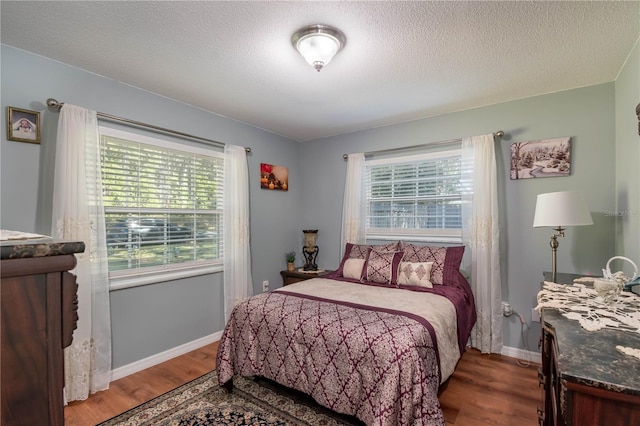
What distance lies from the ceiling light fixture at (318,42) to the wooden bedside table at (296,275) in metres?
2.46

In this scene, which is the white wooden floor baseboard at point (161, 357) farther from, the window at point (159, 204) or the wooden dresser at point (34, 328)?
the wooden dresser at point (34, 328)

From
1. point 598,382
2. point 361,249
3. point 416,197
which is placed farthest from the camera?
point 416,197

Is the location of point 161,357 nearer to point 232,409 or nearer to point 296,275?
point 232,409

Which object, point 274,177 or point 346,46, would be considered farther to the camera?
point 274,177

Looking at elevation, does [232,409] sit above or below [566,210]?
below

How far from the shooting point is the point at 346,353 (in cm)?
176

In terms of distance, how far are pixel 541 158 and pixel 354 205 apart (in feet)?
6.36

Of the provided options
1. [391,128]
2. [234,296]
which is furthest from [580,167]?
[234,296]

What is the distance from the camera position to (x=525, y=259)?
2836 mm

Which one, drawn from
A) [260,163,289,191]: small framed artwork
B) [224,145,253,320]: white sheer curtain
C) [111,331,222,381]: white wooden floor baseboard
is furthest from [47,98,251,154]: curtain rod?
[111,331,222,381]: white wooden floor baseboard

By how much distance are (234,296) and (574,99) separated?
12.5 feet

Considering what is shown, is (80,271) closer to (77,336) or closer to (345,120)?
(77,336)

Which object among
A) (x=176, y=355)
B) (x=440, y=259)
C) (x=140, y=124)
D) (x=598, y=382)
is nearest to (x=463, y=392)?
(x=440, y=259)

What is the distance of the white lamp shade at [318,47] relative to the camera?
1.83 m
